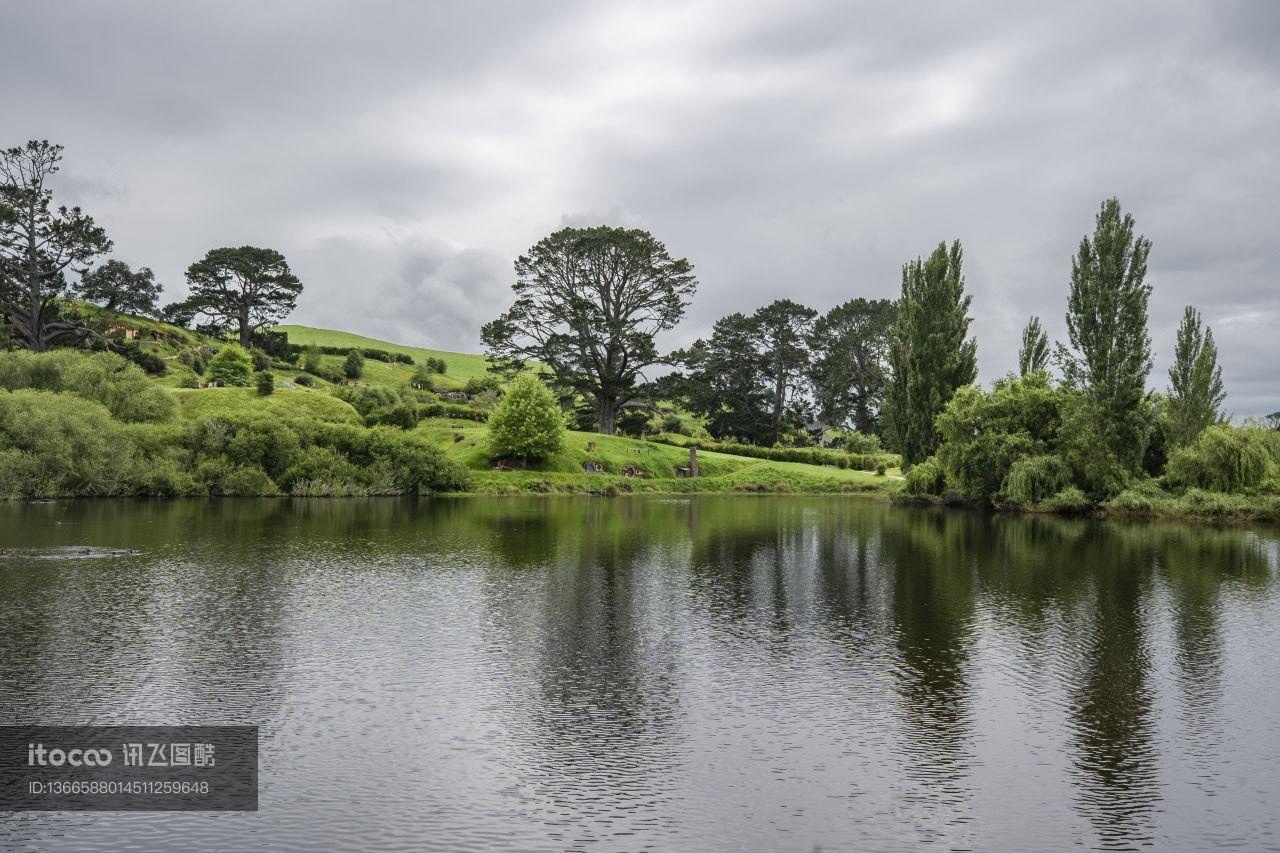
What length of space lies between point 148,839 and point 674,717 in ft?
23.1

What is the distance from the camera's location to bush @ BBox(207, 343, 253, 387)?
83.2 m

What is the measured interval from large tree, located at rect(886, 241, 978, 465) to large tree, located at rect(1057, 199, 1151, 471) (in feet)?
45.3

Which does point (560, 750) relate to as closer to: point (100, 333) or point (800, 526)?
point (800, 526)

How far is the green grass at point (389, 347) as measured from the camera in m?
148

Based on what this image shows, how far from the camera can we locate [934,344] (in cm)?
6819

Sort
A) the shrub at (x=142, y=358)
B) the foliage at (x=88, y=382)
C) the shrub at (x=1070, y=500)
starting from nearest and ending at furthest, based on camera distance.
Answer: the shrub at (x=1070, y=500), the foliage at (x=88, y=382), the shrub at (x=142, y=358)

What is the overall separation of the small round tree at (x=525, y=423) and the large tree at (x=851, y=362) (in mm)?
49598

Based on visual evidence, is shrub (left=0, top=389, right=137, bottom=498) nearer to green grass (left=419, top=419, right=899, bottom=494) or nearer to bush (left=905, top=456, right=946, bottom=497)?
green grass (left=419, top=419, right=899, bottom=494)

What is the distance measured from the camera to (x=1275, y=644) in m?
18.9

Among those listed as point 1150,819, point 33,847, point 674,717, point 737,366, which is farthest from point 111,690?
point 737,366

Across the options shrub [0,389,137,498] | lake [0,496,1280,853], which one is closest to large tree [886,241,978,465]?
lake [0,496,1280,853]

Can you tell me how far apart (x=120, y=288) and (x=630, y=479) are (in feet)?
202

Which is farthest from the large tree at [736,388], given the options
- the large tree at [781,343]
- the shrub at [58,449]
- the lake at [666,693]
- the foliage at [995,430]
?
the lake at [666,693]

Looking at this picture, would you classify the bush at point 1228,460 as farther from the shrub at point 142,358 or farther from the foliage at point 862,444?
the shrub at point 142,358
